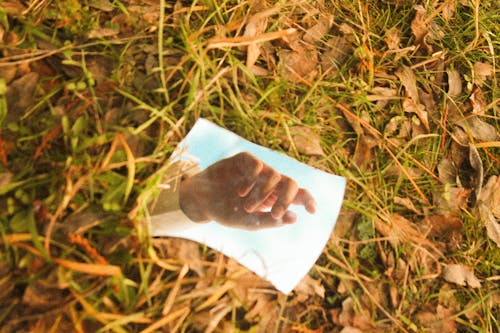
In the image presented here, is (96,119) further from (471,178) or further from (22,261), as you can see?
(471,178)

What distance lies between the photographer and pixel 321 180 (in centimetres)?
124

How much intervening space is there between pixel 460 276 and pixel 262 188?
581 mm

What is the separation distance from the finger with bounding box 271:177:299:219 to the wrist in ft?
0.57

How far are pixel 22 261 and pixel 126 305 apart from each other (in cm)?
23

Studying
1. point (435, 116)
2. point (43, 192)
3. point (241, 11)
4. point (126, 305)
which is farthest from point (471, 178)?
point (43, 192)

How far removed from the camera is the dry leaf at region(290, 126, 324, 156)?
1.25 m

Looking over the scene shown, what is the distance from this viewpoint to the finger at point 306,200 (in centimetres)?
122

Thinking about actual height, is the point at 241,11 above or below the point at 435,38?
above

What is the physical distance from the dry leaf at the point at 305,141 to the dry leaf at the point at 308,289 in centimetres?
32

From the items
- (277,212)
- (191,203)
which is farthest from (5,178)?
(277,212)

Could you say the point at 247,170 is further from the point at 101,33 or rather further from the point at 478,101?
the point at 478,101

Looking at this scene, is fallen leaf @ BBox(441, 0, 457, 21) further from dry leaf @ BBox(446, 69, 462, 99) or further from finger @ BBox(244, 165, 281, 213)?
finger @ BBox(244, 165, 281, 213)

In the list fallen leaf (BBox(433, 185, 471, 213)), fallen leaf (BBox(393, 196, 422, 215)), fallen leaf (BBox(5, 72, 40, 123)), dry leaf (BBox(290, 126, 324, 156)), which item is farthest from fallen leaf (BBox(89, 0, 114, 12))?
fallen leaf (BBox(433, 185, 471, 213))

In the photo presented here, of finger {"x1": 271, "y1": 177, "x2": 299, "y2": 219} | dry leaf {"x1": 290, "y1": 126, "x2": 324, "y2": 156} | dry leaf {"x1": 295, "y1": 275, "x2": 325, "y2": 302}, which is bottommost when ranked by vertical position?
dry leaf {"x1": 295, "y1": 275, "x2": 325, "y2": 302}
